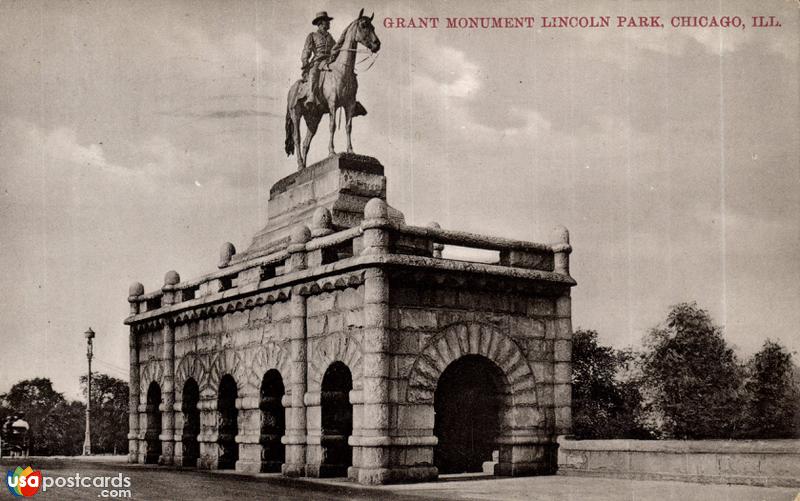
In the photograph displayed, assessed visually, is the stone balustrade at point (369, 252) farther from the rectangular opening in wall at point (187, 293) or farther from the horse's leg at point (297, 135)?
the horse's leg at point (297, 135)

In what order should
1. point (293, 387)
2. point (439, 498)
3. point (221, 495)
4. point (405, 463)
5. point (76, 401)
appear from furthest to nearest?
1. point (76, 401)
2. point (293, 387)
3. point (405, 463)
4. point (221, 495)
5. point (439, 498)

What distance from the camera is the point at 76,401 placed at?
54188 millimetres

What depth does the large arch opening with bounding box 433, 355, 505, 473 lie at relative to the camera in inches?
754

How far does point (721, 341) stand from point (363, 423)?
31198 mm

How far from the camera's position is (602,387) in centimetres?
4425

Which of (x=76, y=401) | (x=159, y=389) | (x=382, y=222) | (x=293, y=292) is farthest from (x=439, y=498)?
(x=76, y=401)

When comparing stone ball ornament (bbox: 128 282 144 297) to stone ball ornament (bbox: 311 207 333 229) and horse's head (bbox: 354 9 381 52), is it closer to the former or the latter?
stone ball ornament (bbox: 311 207 333 229)

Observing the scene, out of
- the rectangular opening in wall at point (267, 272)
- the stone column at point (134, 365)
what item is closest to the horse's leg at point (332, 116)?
the rectangular opening in wall at point (267, 272)

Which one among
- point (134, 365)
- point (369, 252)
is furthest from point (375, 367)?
point (134, 365)

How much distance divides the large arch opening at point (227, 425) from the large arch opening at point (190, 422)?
1489 millimetres

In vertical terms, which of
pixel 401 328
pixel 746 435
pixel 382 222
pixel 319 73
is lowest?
pixel 746 435

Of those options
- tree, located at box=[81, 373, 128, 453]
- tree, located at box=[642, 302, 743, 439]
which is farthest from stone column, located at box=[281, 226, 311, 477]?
tree, located at box=[81, 373, 128, 453]

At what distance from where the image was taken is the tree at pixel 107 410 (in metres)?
47.9

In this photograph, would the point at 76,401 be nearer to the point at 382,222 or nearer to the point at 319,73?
the point at 319,73
